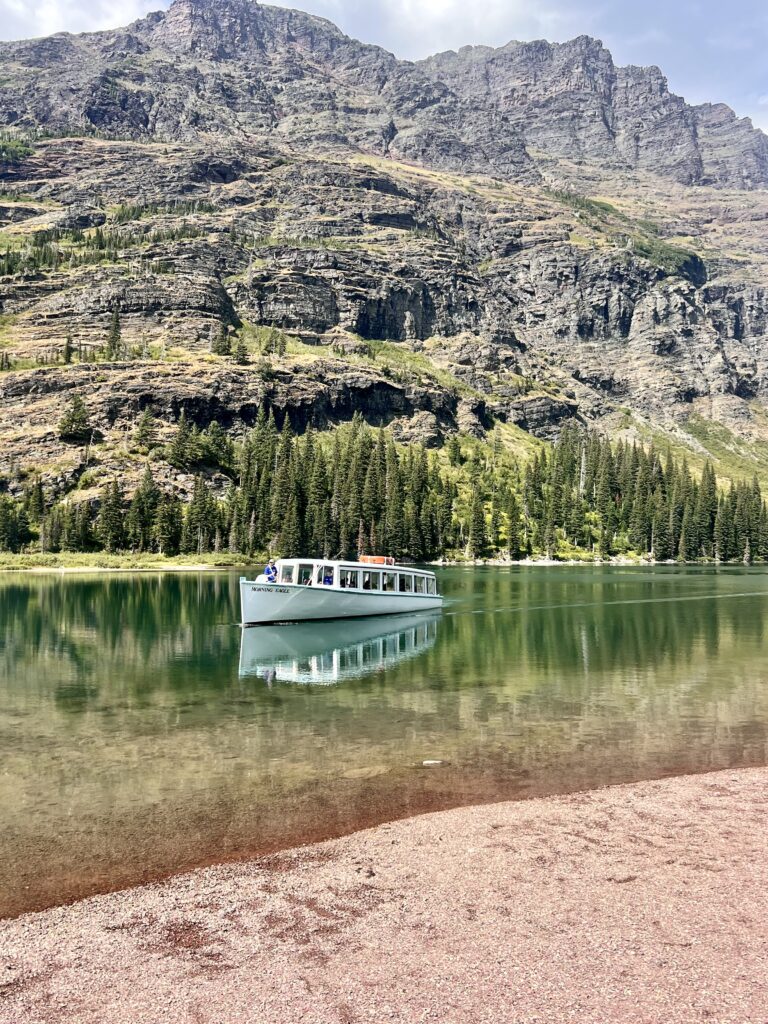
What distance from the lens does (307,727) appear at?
28969 millimetres

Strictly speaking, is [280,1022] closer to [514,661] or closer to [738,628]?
[514,661]

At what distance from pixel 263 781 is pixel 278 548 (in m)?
162

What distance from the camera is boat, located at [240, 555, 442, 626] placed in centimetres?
6525

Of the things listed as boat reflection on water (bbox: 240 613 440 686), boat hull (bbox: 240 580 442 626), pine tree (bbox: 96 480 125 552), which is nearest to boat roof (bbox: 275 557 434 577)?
boat hull (bbox: 240 580 442 626)

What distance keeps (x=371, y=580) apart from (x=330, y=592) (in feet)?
29.8

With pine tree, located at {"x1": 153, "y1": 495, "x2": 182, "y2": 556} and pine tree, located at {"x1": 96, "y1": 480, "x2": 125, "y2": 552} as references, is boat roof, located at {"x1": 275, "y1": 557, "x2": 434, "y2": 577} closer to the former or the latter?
pine tree, located at {"x1": 153, "y1": 495, "x2": 182, "y2": 556}

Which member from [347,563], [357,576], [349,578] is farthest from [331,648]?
[357,576]

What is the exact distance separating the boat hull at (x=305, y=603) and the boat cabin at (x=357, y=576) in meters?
0.71

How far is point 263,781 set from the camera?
2175cm

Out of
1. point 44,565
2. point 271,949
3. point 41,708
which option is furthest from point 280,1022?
point 44,565

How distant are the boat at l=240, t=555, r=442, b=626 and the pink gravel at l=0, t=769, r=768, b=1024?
49.0m

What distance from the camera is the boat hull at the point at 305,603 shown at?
6475cm

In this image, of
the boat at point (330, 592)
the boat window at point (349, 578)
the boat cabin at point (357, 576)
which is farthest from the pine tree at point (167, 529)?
the boat window at point (349, 578)

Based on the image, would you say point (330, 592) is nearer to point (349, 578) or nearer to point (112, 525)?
point (349, 578)
